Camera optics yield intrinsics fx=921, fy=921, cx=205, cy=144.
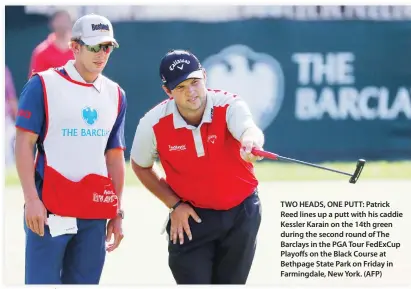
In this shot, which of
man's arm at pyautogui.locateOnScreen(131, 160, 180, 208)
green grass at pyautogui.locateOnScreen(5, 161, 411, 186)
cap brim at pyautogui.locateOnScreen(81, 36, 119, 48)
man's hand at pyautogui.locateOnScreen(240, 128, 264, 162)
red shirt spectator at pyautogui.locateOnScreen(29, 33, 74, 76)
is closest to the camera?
man's hand at pyautogui.locateOnScreen(240, 128, 264, 162)

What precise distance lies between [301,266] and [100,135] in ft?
6.41

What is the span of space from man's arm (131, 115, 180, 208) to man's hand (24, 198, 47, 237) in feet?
1.92

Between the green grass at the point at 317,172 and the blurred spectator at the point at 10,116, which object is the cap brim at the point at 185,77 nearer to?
the blurred spectator at the point at 10,116

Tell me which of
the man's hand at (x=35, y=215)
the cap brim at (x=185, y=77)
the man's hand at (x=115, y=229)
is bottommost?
the man's hand at (x=115, y=229)

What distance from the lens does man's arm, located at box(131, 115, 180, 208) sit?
4.53m

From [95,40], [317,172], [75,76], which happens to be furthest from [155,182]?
[317,172]

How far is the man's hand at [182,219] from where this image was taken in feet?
14.8

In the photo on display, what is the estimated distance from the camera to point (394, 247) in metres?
6.32

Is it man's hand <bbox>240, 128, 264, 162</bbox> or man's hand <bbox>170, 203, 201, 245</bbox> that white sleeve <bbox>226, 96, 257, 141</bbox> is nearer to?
man's hand <bbox>240, 128, 264, 162</bbox>

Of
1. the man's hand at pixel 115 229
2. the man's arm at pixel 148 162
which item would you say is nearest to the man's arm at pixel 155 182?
the man's arm at pixel 148 162

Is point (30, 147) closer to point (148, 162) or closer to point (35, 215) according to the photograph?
point (35, 215)

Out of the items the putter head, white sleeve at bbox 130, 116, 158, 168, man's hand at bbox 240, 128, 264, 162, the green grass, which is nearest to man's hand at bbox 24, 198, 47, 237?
white sleeve at bbox 130, 116, 158, 168

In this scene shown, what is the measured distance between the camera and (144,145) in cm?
455

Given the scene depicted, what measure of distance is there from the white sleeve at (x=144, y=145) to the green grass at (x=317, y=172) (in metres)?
5.65
